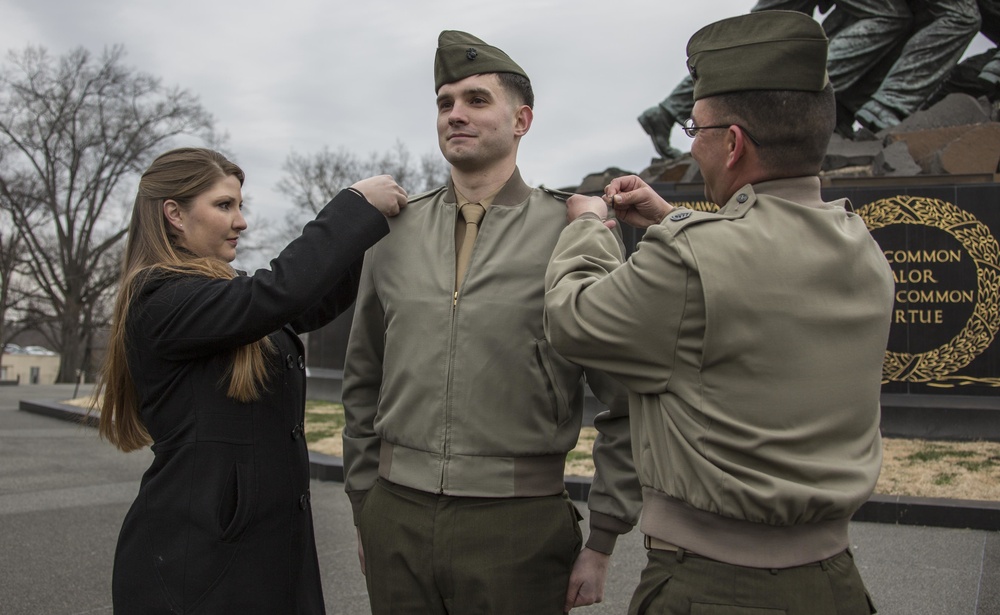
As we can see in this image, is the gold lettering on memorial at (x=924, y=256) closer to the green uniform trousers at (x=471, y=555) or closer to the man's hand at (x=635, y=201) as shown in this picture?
the man's hand at (x=635, y=201)

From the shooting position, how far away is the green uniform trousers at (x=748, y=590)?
152cm

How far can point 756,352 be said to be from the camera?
1528 mm

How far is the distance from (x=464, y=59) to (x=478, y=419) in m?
0.93

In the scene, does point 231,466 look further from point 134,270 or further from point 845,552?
point 845,552

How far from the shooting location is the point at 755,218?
1.59 metres

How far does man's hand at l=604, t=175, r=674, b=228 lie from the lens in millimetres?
1967

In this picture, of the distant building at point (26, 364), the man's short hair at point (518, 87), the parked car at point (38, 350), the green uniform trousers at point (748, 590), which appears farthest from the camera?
the parked car at point (38, 350)

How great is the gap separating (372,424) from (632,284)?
104 cm

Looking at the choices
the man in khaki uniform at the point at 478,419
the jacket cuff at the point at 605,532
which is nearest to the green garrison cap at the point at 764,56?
the man in khaki uniform at the point at 478,419

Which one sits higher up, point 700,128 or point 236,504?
point 700,128

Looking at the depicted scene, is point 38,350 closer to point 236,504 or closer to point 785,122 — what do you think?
point 236,504

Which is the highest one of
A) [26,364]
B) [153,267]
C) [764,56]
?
[26,364]

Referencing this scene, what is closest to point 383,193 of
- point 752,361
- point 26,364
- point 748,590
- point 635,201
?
point 635,201

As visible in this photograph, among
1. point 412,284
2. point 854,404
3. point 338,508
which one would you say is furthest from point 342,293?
point 338,508
